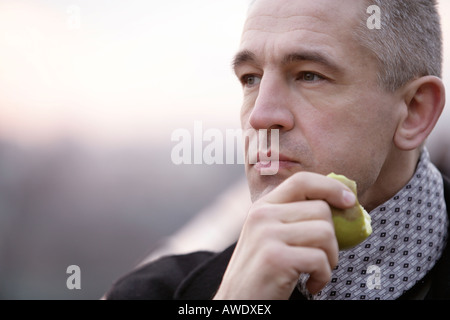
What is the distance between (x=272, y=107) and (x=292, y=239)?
0.64 m

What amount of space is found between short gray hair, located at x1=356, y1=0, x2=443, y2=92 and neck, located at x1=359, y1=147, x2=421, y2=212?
32cm

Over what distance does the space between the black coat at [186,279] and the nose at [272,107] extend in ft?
2.54

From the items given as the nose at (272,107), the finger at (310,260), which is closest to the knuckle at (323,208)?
the finger at (310,260)

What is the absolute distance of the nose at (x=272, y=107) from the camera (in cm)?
198

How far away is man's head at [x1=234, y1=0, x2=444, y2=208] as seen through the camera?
6.70 feet

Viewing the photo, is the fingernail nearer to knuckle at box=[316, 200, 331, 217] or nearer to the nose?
knuckle at box=[316, 200, 331, 217]

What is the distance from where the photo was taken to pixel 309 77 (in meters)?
2.12

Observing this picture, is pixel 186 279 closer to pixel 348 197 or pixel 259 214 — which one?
pixel 259 214

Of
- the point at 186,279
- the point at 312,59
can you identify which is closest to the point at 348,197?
the point at 312,59

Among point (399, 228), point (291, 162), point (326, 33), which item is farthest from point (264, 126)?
point (399, 228)
